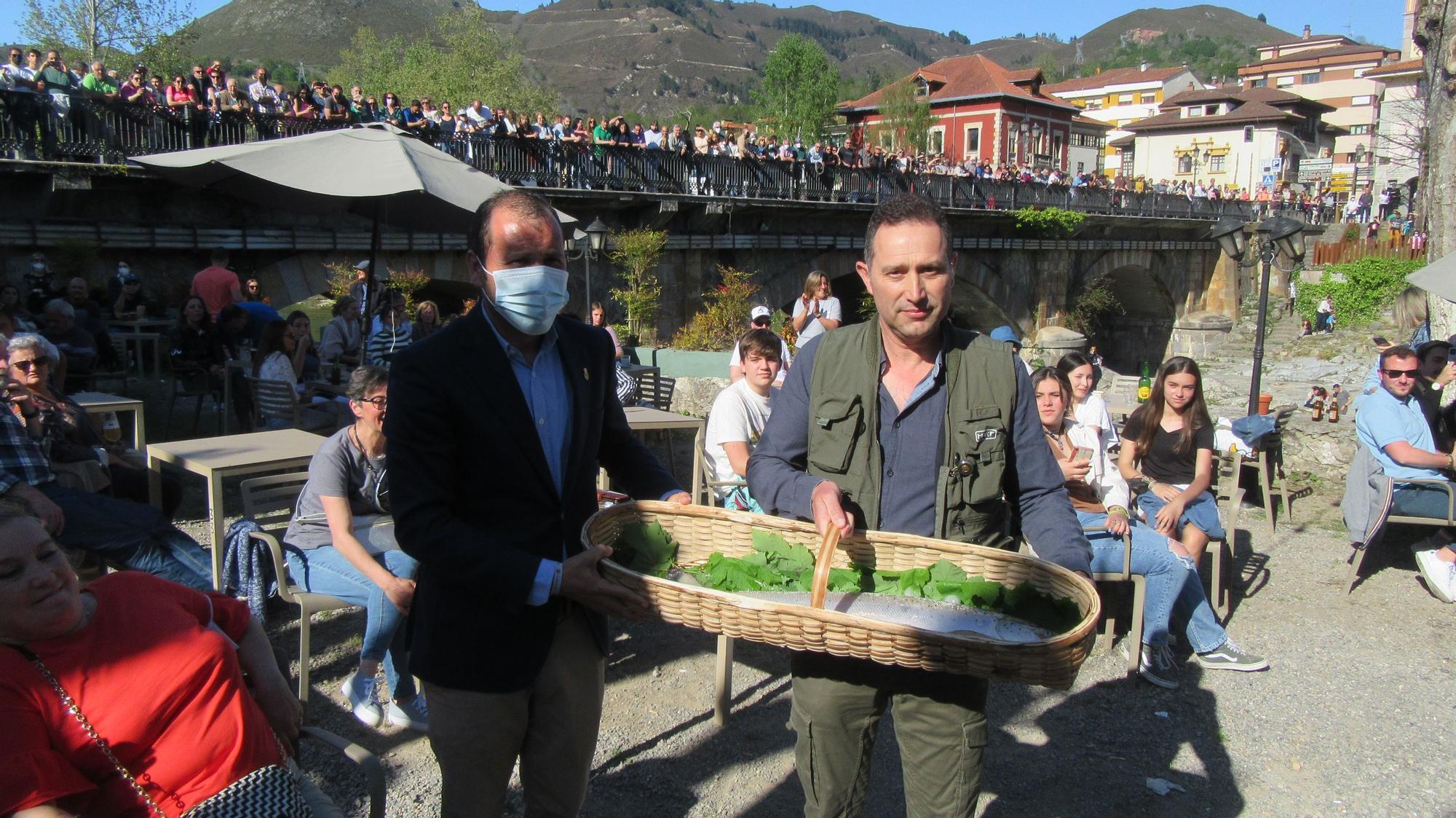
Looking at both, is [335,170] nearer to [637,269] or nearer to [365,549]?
[365,549]

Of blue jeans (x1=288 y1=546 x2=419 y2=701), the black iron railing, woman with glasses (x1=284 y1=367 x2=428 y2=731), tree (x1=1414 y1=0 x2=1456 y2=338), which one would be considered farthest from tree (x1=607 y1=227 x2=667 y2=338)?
blue jeans (x1=288 y1=546 x2=419 y2=701)

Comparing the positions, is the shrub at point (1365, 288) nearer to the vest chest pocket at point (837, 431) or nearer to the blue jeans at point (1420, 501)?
the blue jeans at point (1420, 501)

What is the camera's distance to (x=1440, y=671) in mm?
4098

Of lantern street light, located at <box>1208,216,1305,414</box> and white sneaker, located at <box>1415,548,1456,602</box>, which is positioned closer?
white sneaker, located at <box>1415,548,1456,602</box>

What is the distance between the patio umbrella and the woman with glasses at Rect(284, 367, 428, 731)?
254 centimetres

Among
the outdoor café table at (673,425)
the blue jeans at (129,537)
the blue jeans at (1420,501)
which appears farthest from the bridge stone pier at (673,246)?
the blue jeans at (1420,501)

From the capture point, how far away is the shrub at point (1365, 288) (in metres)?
21.6

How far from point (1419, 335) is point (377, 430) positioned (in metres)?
8.06

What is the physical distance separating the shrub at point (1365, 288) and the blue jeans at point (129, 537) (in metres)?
23.4

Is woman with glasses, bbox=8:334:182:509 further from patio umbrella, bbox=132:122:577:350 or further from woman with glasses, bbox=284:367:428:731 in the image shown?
patio umbrella, bbox=132:122:577:350

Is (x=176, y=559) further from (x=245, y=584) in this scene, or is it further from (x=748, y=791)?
(x=748, y=791)

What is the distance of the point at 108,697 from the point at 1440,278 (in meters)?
7.55

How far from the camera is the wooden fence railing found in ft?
92.1

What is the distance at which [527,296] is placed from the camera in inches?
71.8
